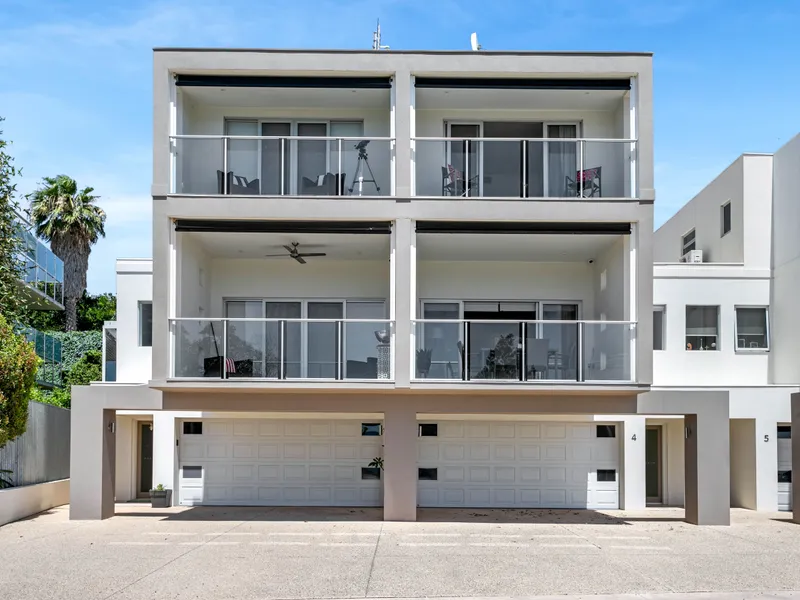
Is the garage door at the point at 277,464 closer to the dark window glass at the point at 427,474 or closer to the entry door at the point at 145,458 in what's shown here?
the dark window glass at the point at 427,474

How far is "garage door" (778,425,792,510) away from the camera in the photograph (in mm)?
20281

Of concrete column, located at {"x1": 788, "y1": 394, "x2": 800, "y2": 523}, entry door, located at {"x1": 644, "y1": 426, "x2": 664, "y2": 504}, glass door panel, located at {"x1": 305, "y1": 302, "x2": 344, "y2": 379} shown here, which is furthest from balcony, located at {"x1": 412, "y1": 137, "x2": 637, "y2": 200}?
entry door, located at {"x1": 644, "y1": 426, "x2": 664, "y2": 504}

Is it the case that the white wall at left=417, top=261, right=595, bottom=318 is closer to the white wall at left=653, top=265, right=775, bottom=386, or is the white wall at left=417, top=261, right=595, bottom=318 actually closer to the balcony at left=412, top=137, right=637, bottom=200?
the white wall at left=653, top=265, right=775, bottom=386

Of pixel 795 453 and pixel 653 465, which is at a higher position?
pixel 795 453

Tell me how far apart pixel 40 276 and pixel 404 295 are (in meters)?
13.4

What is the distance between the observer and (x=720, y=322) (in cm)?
2119

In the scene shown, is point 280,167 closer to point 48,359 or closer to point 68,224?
point 48,359

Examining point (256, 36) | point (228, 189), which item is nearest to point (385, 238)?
→ point (228, 189)

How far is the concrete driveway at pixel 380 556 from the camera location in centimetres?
1100

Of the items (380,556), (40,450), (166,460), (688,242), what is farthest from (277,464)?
(688,242)

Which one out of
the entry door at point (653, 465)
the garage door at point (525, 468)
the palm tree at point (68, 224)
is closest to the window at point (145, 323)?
the garage door at point (525, 468)

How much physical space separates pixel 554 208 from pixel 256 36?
263 inches

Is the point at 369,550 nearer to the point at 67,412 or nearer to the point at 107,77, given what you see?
the point at 107,77

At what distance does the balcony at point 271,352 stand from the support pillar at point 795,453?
325 inches
